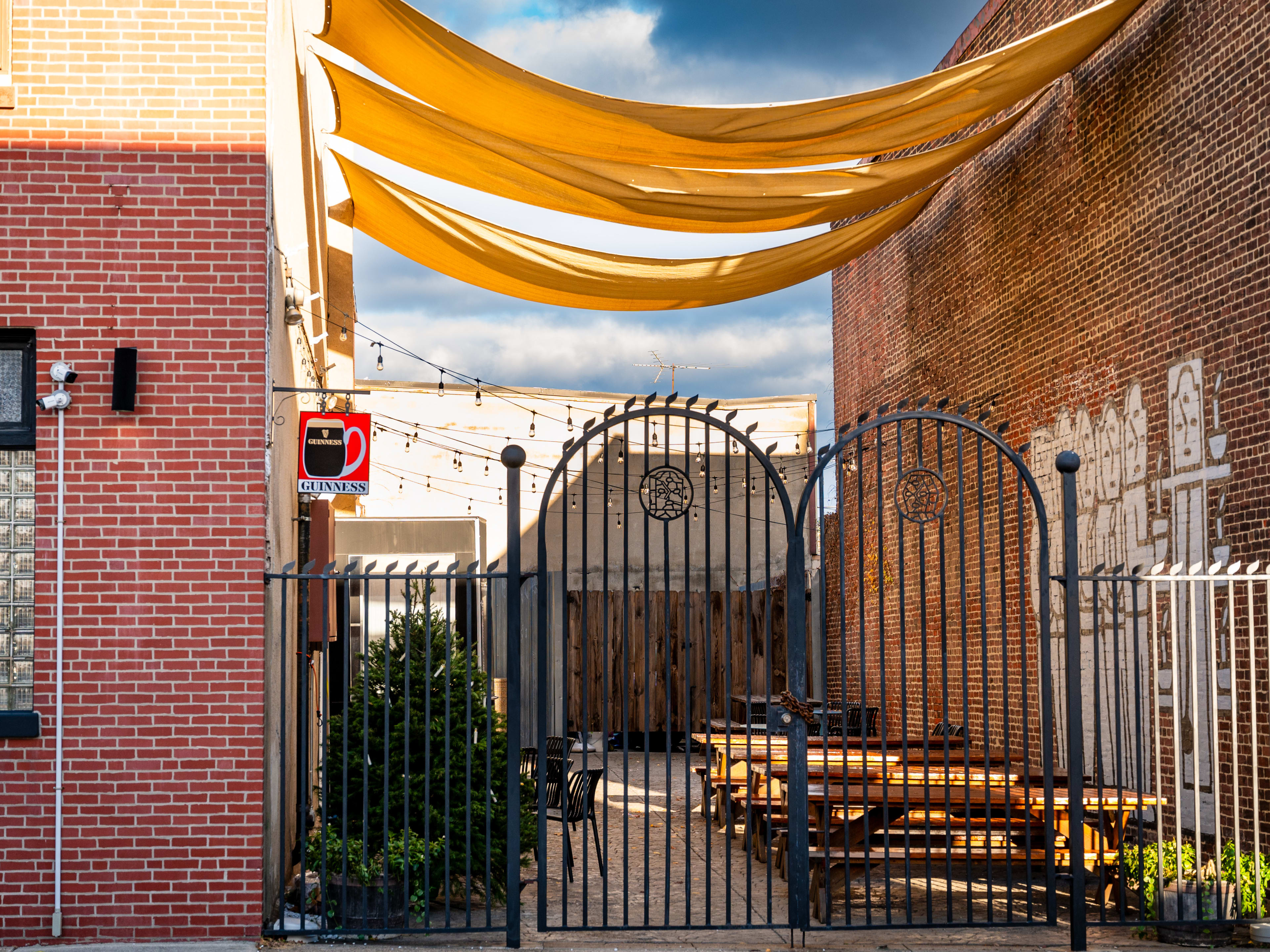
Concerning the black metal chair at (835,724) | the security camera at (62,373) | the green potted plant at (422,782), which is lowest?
the black metal chair at (835,724)

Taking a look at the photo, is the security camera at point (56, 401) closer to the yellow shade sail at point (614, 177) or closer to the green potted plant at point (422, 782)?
the green potted plant at point (422, 782)

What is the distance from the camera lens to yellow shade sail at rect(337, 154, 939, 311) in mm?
9359

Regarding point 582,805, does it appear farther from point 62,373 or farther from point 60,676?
point 62,373

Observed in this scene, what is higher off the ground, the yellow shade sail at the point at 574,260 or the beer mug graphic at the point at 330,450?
the yellow shade sail at the point at 574,260

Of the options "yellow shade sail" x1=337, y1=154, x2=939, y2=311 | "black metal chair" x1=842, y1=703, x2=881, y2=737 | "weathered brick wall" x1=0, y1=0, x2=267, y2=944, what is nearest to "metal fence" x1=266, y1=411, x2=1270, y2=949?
"weathered brick wall" x1=0, y1=0, x2=267, y2=944

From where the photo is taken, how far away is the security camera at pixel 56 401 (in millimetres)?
6137

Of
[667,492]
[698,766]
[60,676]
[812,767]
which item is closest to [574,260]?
[667,492]

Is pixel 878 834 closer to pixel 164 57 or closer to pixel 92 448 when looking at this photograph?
pixel 92 448

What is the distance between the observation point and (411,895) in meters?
6.51

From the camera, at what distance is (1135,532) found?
9023mm

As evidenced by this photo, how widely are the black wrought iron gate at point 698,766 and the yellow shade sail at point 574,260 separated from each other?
5.71 feet

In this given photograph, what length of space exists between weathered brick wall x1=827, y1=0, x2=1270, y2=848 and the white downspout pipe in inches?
261

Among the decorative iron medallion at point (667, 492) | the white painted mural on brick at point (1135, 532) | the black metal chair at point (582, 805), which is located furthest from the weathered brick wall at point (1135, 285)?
the black metal chair at point (582, 805)

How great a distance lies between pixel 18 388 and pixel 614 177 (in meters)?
4.19
